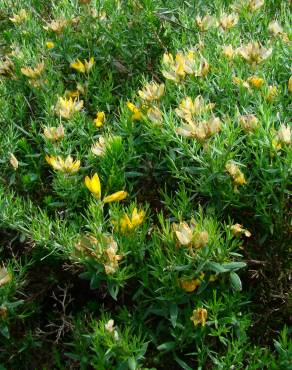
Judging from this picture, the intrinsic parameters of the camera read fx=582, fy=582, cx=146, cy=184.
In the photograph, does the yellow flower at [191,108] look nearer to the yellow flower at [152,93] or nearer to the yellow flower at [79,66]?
the yellow flower at [152,93]

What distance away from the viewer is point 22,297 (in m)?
2.08

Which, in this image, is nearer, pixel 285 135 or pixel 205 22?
pixel 285 135

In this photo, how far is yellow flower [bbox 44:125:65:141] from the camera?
2215 millimetres

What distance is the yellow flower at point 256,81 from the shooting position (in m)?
2.13

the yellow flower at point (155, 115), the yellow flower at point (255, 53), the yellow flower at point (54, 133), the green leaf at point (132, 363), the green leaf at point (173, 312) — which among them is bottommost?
the green leaf at point (132, 363)

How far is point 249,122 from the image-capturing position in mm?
1913

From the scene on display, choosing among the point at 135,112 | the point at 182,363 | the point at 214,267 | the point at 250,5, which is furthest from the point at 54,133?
the point at 250,5

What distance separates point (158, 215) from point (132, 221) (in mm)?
82

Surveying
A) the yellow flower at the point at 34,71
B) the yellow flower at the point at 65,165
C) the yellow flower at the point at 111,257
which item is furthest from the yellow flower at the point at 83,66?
the yellow flower at the point at 111,257

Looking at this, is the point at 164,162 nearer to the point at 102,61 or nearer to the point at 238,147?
the point at 238,147

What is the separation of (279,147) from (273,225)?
0.84ft

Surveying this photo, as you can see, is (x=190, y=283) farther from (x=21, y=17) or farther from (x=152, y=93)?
(x=21, y=17)

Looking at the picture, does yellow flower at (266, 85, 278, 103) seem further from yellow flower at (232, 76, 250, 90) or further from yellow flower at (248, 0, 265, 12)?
yellow flower at (248, 0, 265, 12)

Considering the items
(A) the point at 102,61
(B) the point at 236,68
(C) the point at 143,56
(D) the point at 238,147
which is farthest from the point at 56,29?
(D) the point at 238,147
